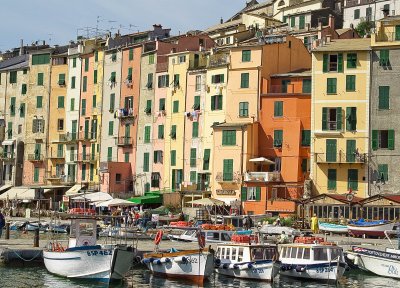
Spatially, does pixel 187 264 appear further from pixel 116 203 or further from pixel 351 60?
pixel 116 203

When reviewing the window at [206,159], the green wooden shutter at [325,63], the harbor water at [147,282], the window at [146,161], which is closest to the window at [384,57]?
the green wooden shutter at [325,63]

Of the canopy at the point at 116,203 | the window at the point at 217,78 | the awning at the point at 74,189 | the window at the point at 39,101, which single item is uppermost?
the window at the point at 217,78

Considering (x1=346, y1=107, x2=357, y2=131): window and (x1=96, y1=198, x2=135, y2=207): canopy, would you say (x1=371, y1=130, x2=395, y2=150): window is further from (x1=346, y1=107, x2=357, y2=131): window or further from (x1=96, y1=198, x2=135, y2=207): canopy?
(x1=96, y1=198, x2=135, y2=207): canopy

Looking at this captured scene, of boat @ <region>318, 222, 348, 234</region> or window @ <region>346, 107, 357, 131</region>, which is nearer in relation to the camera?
boat @ <region>318, 222, 348, 234</region>

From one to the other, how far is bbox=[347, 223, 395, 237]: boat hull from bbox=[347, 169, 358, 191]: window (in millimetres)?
11968

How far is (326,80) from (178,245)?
2703cm

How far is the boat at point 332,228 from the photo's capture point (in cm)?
6750

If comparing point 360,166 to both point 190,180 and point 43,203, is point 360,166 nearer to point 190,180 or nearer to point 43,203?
point 190,180

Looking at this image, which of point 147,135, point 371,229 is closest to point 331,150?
point 371,229

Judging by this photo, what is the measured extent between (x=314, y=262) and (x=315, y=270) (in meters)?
0.45

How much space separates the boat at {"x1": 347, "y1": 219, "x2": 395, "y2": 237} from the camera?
64.5 meters

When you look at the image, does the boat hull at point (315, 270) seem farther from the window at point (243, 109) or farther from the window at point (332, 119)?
the window at point (243, 109)

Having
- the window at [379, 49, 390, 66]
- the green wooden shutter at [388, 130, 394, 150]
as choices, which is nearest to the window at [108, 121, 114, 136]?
the window at [379, 49, 390, 66]

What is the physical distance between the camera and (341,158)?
77.6 metres
